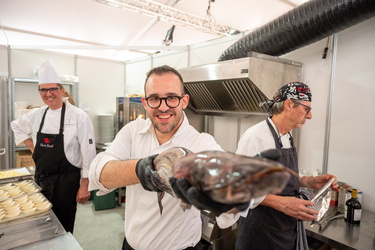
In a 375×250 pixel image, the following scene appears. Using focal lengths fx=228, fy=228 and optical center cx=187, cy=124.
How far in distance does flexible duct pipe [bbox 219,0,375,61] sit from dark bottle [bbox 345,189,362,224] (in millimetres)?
1331

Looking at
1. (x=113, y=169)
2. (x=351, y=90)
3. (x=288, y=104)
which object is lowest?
(x=113, y=169)

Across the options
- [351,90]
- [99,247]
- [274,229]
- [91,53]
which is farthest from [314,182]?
[91,53]

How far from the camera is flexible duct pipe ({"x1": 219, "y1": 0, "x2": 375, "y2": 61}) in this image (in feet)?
5.40

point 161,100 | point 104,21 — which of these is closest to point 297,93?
point 161,100

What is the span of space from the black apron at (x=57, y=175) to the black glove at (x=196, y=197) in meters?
2.03

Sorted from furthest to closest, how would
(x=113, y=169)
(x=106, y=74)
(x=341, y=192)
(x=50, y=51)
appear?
(x=106, y=74)
(x=50, y=51)
(x=341, y=192)
(x=113, y=169)

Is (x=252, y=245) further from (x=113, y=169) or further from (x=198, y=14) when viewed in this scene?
(x=198, y=14)

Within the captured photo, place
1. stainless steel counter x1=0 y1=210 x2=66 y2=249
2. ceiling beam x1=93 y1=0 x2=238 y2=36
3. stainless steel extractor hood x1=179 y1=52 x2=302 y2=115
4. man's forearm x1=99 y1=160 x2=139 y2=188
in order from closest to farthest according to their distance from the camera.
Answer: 1. man's forearm x1=99 y1=160 x2=139 y2=188
2. stainless steel counter x1=0 y1=210 x2=66 y2=249
3. stainless steel extractor hood x1=179 y1=52 x2=302 y2=115
4. ceiling beam x1=93 y1=0 x2=238 y2=36

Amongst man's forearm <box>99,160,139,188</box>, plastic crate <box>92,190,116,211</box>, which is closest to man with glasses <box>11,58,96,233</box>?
man's forearm <box>99,160,139,188</box>

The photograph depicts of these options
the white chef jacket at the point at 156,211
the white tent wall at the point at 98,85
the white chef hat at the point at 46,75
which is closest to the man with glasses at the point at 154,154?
the white chef jacket at the point at 156,211

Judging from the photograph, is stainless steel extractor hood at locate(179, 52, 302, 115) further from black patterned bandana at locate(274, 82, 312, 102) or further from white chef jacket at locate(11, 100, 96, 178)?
white chef jacket at locate(11, 100, 96, 178)

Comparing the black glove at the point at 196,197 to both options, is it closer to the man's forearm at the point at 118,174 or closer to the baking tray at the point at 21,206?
the man's forearm at the point at 118,174

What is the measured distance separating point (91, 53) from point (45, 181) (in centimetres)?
342

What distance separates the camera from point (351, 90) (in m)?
2.10
